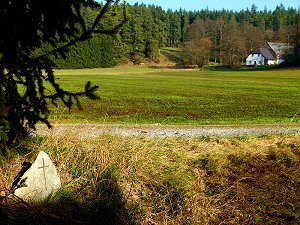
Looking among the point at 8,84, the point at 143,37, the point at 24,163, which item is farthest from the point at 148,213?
the point at 143,37

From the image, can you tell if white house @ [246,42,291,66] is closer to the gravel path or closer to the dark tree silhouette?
the gravel path

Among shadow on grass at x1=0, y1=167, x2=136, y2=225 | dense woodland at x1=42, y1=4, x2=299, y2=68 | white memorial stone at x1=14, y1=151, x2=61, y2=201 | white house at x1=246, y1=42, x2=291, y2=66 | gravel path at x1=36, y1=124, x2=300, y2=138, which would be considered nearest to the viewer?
shadow on grass at x1=0, y1=167, x2=136, y2=225

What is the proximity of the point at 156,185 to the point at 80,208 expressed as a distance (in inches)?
48.4

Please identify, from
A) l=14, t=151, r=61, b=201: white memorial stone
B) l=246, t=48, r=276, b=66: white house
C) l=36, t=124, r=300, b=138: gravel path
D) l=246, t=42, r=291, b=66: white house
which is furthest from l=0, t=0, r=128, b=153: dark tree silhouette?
l=246, t=42, r=291, b=66: white house

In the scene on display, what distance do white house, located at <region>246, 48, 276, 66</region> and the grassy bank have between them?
4505 inches

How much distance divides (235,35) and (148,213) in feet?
337

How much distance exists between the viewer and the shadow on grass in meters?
4.83

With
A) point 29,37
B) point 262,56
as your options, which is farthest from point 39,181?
point 262,56

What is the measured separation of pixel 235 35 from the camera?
103750 mm

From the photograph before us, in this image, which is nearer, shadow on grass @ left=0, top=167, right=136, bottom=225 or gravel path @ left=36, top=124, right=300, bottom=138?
shadow on grass @ left=0, top=167, right=136, bottom=225

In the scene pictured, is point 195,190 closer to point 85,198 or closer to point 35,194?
point 85,198

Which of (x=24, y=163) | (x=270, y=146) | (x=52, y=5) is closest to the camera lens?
(x=52, y=5)

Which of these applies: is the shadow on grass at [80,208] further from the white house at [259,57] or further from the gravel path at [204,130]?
the white house at [259,57]

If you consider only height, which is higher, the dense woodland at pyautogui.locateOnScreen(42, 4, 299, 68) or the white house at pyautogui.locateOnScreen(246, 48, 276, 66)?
the dense woodland at pyautogui.locateOnScreen(42, 4, 299, 68)
